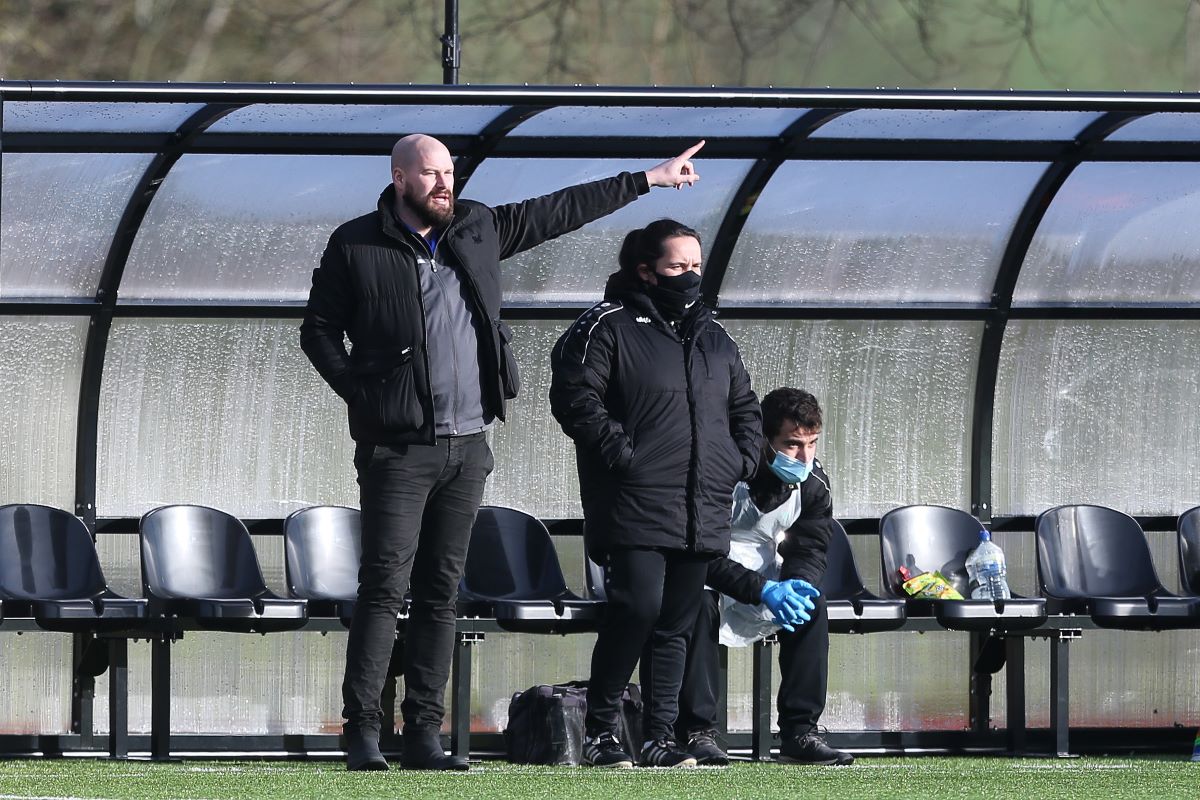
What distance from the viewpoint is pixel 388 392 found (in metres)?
6.85

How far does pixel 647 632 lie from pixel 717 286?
9.09 feet

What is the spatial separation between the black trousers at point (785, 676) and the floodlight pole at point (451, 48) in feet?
11.1

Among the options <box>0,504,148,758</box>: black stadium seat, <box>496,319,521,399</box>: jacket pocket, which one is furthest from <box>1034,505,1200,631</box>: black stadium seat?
<box>0,504,148,758</box>: black stadium seat

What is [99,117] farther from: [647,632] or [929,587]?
[929,587]

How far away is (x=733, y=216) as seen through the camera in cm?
970

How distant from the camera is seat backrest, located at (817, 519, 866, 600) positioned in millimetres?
9117

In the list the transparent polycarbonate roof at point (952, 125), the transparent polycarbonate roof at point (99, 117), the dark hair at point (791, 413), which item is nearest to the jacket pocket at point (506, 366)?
the dark hair at point (791, 413)

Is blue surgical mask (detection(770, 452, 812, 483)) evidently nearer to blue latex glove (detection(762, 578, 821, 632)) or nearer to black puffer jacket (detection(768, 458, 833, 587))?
black puffer jacket (detection(768, 458, 833, 587))

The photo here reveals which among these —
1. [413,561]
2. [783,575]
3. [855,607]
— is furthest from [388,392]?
[855,607]

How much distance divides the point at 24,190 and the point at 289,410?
146 centimetres

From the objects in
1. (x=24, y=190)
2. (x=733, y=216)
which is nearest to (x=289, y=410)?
(x=24, y=190)

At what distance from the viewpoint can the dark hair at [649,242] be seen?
7.47 metres

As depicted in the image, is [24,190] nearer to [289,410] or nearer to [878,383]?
[289,410]

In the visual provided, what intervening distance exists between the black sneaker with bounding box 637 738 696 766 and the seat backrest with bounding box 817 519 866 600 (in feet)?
5.94
